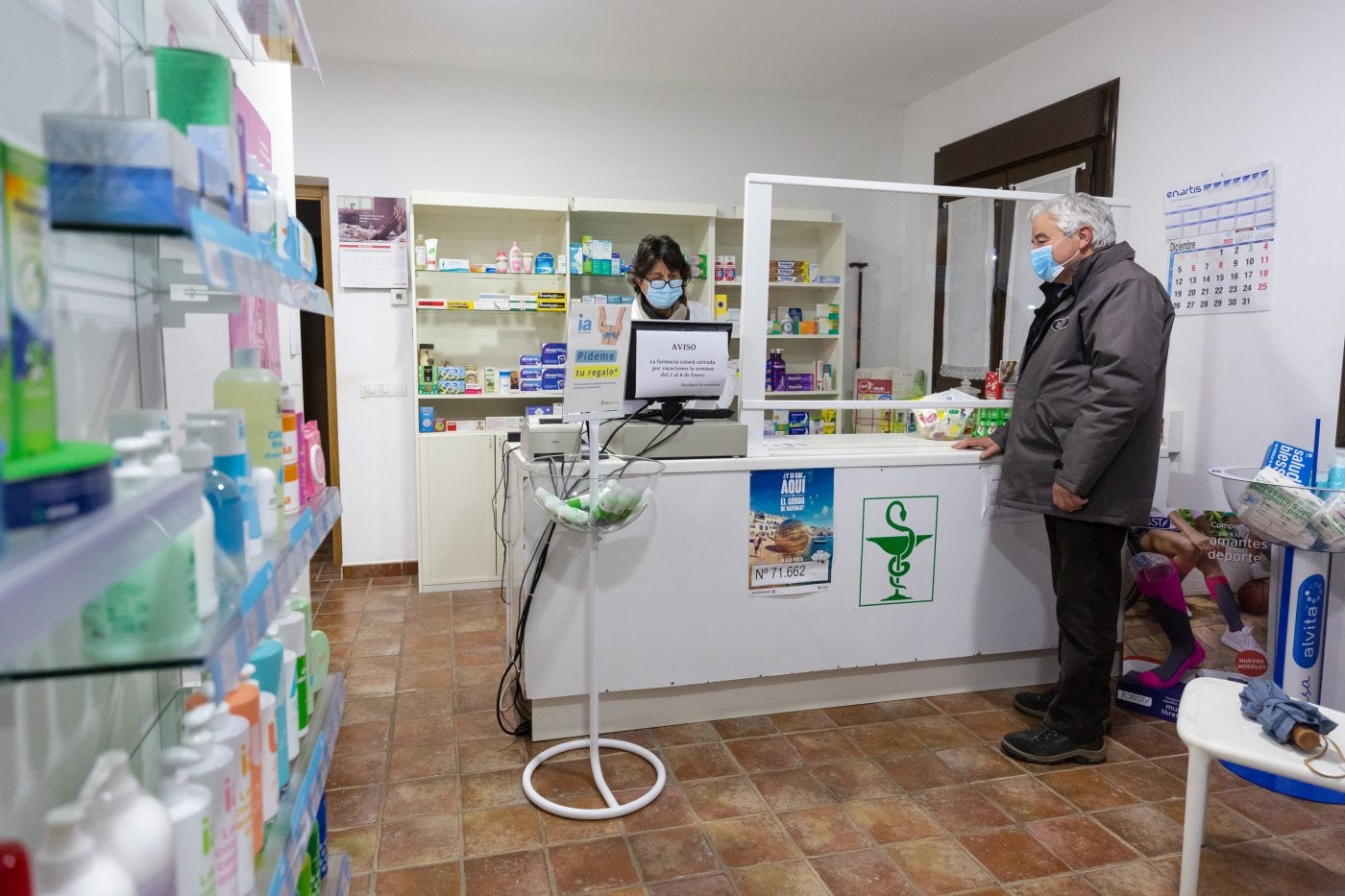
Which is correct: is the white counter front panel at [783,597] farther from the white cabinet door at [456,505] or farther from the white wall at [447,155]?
the white wall at [447,155]

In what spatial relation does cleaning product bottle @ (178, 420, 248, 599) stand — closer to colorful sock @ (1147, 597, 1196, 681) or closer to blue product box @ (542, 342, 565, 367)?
colorful sock @ (1147, 597, 1196, 681)

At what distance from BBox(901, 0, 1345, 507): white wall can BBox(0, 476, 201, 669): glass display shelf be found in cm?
322

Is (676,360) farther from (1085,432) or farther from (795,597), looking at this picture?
(1085,432)

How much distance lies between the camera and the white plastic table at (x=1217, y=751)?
177 centimetres

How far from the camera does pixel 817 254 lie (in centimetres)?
357

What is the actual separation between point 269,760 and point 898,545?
8.24 feet

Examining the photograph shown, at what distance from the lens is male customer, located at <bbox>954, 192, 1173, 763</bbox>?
8.54ft

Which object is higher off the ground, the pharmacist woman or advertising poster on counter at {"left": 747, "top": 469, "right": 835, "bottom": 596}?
the pharmacist woman

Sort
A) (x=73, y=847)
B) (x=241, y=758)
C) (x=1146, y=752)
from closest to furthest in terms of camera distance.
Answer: (x=73, y=847) < (x=241, y=758) < (x=1146, y=752)

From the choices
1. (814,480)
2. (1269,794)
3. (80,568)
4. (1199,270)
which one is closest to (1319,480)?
(1269,794)

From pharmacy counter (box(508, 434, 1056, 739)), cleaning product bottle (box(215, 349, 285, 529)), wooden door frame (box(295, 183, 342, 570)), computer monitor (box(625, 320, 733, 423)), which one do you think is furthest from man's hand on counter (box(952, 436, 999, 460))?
wooden door frame (box(295, 183, 342, 570))

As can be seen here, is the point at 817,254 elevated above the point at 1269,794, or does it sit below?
above

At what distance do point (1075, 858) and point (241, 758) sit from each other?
87.1 inches

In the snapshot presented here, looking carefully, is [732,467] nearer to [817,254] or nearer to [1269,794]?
[817,254]
